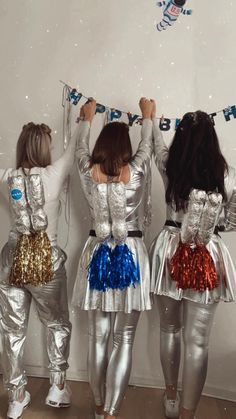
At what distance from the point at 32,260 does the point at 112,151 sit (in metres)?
0.61

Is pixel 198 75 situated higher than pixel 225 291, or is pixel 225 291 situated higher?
pixel 198 75

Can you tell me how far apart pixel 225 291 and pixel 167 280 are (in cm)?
24

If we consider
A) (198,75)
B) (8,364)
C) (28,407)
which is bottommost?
(28,407)

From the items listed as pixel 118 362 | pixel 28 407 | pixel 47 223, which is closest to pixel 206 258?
pixel 118 362

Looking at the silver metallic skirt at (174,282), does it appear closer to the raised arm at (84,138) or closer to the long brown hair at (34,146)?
the raised arm at (84,138)

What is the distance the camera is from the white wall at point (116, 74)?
269 centimetres

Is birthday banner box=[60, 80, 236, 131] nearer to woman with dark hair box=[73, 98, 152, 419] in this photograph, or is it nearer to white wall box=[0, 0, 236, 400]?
white wall box=[0, 0, 236, 400]

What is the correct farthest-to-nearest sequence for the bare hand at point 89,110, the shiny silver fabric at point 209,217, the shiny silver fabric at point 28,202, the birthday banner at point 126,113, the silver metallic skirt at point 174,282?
the birthday banner at point 126,113 < the bare hand at point 89,110 < the shiny silver fabric at point 28,202 < the silver metallic skirt at point 174,282 < the shiny silver fabric at point 209,217

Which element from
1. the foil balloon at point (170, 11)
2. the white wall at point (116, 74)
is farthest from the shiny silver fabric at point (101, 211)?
the foil balloon at point (170, 11)

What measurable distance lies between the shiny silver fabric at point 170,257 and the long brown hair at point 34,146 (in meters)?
0.52

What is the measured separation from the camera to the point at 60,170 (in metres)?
2.49

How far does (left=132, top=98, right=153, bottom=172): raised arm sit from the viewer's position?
229 cm

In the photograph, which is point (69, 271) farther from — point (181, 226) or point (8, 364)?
point (181, 226)

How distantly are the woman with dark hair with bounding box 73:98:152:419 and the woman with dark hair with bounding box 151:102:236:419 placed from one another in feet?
0.31
